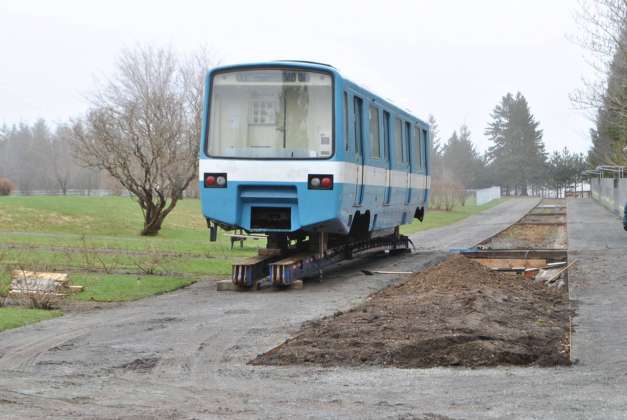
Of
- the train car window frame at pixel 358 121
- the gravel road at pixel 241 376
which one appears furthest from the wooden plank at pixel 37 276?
the train car window frame at pixel 358 121

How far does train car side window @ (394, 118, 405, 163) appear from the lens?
20.5 m

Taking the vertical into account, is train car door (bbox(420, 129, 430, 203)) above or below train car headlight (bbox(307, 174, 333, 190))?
above

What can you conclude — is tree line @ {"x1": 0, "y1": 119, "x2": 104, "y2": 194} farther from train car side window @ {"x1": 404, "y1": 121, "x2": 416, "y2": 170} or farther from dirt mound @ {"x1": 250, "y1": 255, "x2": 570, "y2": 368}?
dirt mound @ {"x1": 250, "y1": 255, "x2": 570, "y2": 368}

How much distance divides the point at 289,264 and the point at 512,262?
7.01m

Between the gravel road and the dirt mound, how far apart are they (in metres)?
0.32

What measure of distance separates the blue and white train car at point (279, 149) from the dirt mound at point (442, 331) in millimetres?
2048

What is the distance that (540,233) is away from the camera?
3272cm

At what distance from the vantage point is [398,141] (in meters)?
20.9

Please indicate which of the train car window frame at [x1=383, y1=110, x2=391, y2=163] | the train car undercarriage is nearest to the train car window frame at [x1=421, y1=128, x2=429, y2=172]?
the train car undercarriage

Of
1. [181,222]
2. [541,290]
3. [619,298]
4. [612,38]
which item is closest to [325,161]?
[541,290]

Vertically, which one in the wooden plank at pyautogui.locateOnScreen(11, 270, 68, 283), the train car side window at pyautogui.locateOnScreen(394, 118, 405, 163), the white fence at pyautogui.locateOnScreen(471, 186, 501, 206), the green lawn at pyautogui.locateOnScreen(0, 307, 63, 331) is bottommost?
the green lawn at pyautogui.locateOnScreen(0, 307, 63, 331)

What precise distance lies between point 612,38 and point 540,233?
7496mm

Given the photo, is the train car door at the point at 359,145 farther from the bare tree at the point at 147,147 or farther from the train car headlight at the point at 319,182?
the bare tree at the point at 147,147

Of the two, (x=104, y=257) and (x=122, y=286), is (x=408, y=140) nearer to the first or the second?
(x=104, y=257)
